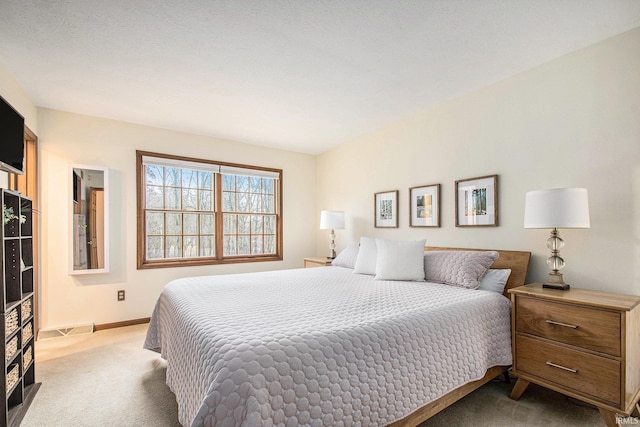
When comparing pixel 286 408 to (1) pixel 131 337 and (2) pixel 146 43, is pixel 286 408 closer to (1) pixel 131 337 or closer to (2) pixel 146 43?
(2) pixel 146 43

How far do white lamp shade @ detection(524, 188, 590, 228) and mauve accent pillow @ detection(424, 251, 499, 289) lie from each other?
538mm

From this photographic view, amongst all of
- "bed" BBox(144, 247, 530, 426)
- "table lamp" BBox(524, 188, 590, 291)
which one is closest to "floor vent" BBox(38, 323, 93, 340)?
"bed" BBox(144, 247, 530, 426)

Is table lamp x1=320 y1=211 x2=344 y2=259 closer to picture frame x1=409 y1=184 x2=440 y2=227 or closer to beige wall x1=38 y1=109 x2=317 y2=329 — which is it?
picture frame x1=409 y1=184 x2=440 y2=227

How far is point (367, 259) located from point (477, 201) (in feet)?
4.01

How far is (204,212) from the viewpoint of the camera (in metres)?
4.37

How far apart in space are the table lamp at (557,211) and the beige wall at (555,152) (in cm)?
30

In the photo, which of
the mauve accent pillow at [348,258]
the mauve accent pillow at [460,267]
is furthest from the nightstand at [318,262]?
the mauve accent pillow at [460,267]

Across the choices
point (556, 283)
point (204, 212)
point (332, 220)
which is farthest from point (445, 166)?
point (204, 212)

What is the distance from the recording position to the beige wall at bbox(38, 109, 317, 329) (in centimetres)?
335

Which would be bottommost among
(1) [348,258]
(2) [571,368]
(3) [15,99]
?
(2) [571,368]

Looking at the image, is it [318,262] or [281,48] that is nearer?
[281,48]

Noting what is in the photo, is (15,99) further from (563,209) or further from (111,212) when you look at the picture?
(563,209)

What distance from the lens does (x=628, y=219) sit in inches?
80.8

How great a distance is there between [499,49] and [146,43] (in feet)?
8.36
